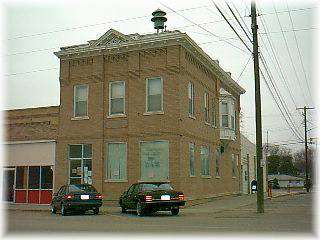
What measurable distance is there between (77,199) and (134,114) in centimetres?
706

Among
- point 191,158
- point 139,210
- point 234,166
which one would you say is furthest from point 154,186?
point 234,166

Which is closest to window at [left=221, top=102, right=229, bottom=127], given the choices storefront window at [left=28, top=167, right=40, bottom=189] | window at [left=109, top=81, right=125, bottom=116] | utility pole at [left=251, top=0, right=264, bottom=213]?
window at [left=109, top=81, right=125, bottom=116]

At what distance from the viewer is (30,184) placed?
2998 centimetres

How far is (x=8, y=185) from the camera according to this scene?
30.8 metres

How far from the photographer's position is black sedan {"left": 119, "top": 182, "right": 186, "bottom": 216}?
19359mm

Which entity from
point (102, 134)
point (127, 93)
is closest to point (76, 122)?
point (102, 134)

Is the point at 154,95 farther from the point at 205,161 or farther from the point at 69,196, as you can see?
the point at 69,196

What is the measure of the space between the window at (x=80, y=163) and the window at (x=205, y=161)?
6.86 metres

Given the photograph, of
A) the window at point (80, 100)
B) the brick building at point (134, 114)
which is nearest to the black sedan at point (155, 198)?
the brick building at point (134, 114)

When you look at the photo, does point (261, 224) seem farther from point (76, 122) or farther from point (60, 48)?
point (60, 48)

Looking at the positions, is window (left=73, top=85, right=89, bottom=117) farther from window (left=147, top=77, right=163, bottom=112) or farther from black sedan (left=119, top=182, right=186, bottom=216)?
black sedan (left=119, top=182, right=186, bottom=216)

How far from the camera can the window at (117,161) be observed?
87.2 ft

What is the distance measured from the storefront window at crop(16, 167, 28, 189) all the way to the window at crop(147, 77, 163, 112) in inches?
389

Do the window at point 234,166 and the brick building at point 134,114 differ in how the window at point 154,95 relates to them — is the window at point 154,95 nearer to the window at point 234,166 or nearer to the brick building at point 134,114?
the brick building at point 134,114
